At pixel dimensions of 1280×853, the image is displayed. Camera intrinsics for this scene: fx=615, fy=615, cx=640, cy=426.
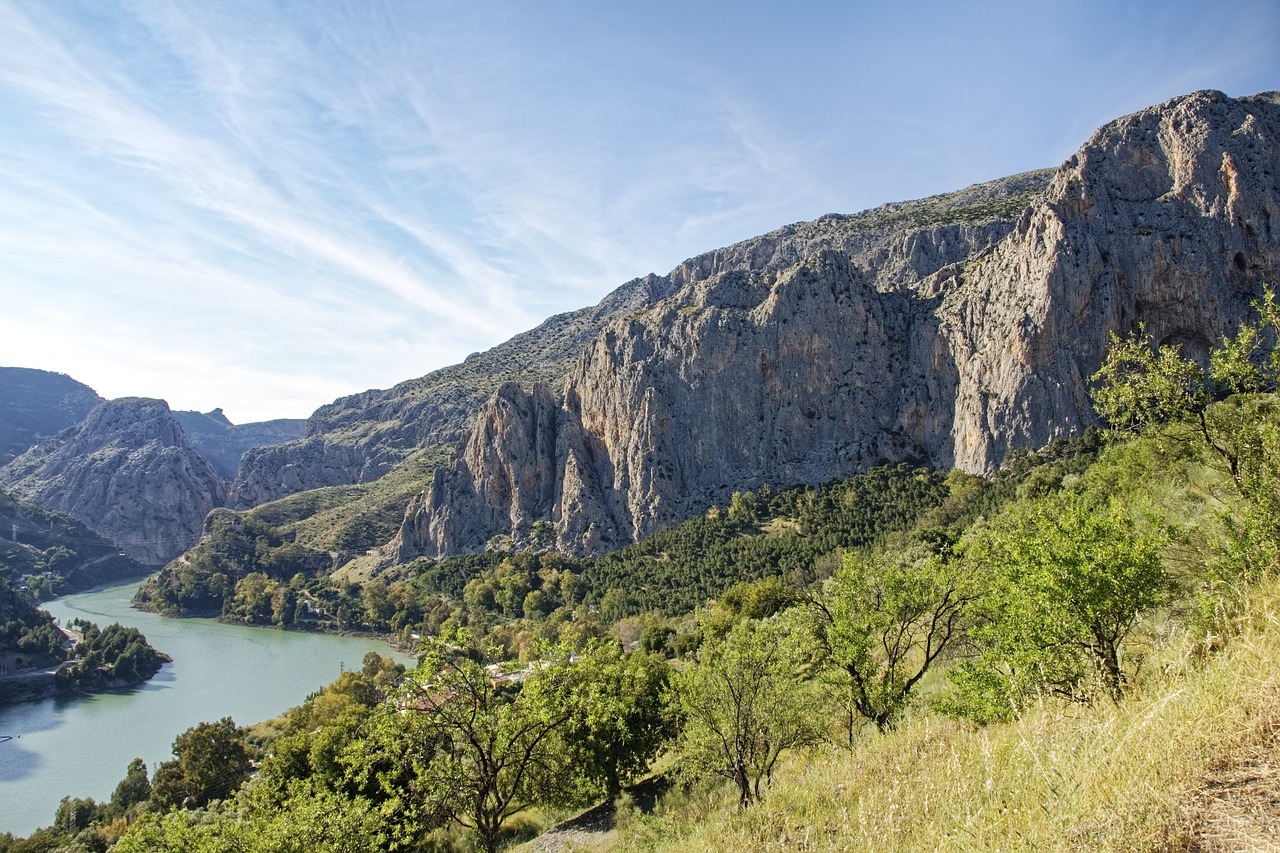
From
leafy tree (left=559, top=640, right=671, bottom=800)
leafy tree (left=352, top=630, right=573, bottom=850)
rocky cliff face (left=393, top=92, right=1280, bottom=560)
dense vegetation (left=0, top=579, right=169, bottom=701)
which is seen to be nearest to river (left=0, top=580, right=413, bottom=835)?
dense vegetation (left=0, top=579, right=169, bottom=701)

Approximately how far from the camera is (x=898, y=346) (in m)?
91.5

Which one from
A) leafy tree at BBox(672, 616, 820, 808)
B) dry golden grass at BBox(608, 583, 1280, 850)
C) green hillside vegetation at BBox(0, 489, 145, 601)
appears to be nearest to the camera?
dry golden grass at BBox(608, 583, 1280, 850)

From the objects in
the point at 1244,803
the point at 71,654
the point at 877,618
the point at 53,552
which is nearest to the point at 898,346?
the point at 877,618

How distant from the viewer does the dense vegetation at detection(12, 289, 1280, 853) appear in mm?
4680

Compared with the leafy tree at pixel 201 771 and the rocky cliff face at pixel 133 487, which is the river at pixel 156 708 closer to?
the leafy tree at pixel 201 771

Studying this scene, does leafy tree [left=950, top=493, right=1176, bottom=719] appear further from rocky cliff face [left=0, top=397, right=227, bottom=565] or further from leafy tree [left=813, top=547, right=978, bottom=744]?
rocky cliff face [left=0, top=397, right=227, bottom=565]

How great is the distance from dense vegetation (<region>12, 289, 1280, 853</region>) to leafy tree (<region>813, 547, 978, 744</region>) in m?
0.08

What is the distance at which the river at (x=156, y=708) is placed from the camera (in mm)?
47469

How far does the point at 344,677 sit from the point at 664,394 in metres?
63.4

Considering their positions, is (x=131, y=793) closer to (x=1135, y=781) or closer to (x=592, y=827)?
(x=592, y=827)

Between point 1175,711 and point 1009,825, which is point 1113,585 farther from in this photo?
point 1009,825

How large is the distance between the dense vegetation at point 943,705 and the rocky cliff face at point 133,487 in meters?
165

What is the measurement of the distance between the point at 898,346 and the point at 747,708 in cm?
8641

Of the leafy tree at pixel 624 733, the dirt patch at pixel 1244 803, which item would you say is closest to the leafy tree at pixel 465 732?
the leafy tree at pixel 624 733
